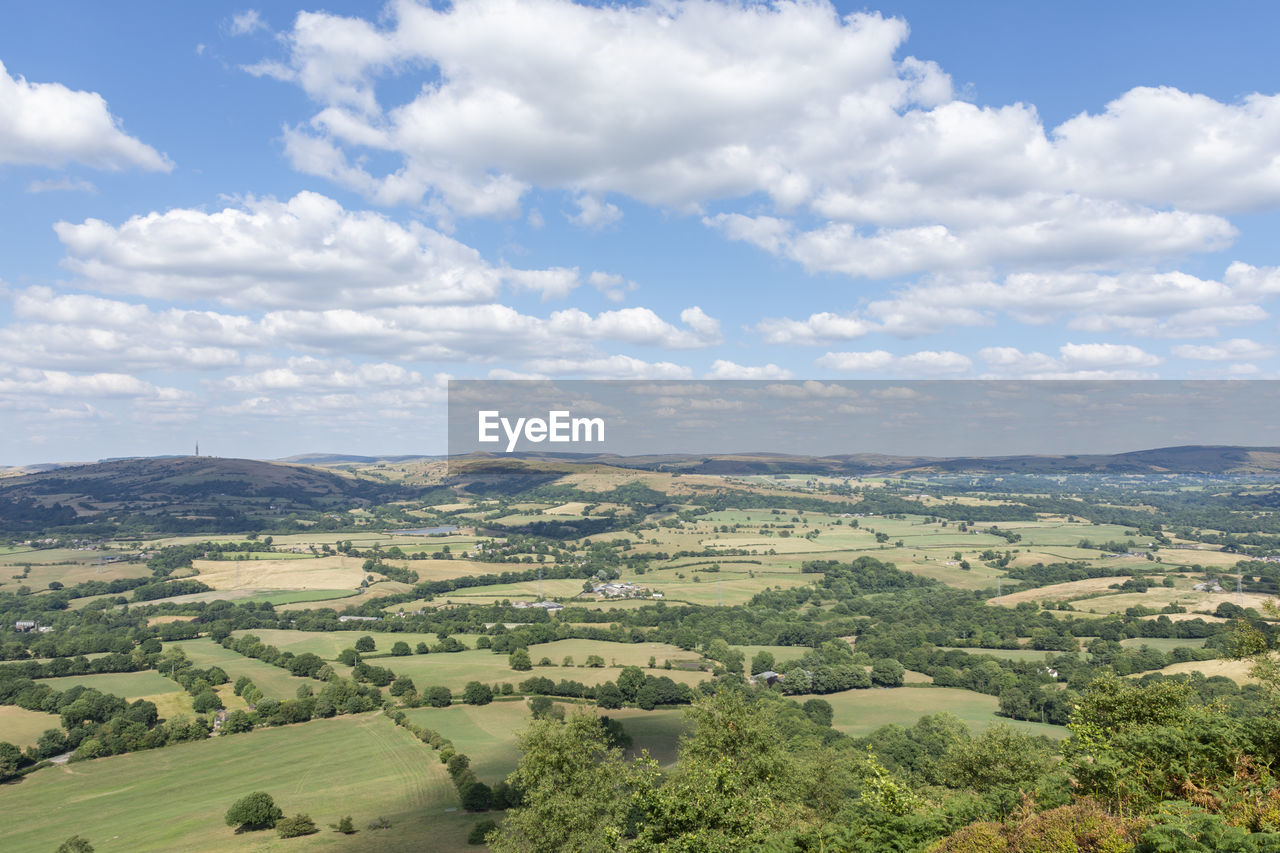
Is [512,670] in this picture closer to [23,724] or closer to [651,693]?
[651,693]

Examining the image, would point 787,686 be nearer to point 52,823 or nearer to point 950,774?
point 950,774

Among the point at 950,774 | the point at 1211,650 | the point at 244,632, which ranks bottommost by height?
the point at 244,632

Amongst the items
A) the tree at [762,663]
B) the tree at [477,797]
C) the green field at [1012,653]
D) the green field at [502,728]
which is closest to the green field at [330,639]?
the green field at [502,728]

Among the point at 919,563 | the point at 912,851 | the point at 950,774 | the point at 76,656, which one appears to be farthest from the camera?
the point at 919,563

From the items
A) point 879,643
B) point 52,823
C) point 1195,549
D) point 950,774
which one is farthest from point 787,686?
point 1195,549

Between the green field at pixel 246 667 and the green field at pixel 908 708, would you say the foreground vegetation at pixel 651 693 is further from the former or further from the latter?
the green field at pixel 246 667

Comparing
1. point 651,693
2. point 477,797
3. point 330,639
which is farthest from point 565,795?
point 330,639
